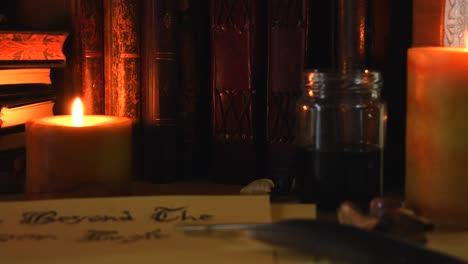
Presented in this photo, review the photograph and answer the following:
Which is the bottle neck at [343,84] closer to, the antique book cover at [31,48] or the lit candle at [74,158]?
the lit candle at [74,158]

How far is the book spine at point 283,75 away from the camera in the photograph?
71cm

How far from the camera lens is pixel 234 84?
2.46 feet

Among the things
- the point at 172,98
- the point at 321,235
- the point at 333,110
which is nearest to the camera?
the point at 321,235

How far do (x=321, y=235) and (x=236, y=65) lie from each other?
0.35 meters

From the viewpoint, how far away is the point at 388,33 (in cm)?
73

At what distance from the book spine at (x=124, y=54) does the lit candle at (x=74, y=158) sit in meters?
0.11

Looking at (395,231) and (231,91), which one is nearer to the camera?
(395,231)

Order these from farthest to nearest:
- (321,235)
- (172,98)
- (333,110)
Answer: (172,98) → (333,110) → (321,235)

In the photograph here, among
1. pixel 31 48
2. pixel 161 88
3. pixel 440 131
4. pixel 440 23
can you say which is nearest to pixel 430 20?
pixel 440 23

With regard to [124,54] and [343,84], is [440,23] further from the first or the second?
[124,54]

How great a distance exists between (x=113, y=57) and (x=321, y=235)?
426 mm

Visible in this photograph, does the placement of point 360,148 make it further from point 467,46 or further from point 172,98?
point 172,98

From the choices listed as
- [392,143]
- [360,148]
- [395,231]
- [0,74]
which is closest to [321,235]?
[395,231]

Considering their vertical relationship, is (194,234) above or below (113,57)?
below
